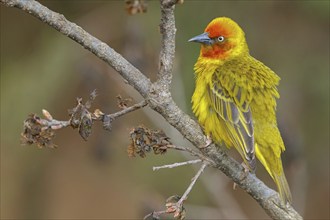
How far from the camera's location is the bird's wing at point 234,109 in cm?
412

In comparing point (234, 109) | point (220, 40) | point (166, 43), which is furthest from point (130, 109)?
point (220, 40)

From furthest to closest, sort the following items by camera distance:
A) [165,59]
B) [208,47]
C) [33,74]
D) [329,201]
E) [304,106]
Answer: [329,201], [304,106], [33,74], [208,47], [165,59]

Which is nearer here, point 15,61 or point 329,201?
point 15,61

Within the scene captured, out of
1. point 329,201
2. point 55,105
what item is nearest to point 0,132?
point 55,105

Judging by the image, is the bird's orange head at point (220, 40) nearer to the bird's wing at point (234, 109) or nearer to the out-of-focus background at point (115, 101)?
the bird's wing at point (234, 109)

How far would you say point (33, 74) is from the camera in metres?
6.84

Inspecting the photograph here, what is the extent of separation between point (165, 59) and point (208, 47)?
1.52m

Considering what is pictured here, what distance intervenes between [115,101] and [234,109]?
119 inches

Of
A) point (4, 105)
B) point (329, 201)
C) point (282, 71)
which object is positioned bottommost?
point (329, 201)

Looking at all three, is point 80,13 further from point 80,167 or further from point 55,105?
point 80,167

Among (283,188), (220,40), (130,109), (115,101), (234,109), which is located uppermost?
(115,101)

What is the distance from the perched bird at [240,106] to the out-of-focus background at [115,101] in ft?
4.62

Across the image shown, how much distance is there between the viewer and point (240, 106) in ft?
14.2

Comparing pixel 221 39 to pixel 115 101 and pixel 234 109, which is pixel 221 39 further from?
pixel 115 101
